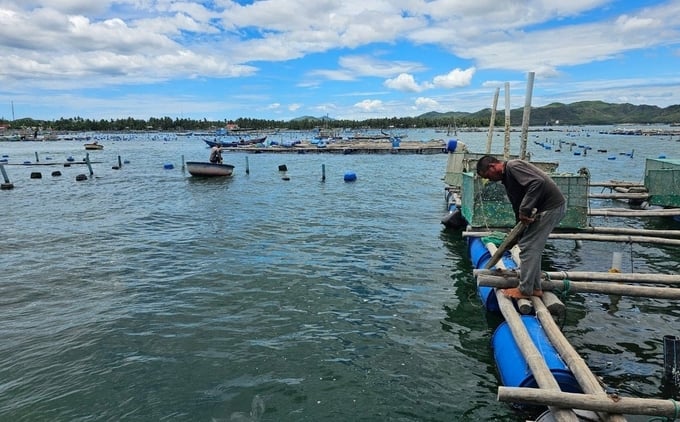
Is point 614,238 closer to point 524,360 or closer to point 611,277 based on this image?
point 611,277

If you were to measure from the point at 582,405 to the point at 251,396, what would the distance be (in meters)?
4.42

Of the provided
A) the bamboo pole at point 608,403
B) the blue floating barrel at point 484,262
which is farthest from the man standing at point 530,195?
the bamboo pole at point 608,403

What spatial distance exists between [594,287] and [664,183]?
491 inches

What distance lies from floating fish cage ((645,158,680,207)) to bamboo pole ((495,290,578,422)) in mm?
13476

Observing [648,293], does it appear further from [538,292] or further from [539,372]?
[539,372]

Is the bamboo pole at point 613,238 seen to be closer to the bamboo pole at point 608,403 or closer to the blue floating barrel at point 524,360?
the blue floating barrel at point 524,360

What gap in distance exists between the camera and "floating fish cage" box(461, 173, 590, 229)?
12578 mm

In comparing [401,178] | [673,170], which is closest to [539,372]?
[673,170]

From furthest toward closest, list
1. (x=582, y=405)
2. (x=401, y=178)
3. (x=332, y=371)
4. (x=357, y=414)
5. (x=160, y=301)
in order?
(x=401, y=178)
(x=160, y=301)
(x=332, y=371)
(x=357, y=414)
(x=582, y=405)

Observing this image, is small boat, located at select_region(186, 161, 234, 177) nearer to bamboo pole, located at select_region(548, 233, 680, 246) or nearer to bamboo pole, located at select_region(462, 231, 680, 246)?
bamboo pole, located at select_region(462, 231, 680, 246)

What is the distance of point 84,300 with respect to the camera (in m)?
11.1

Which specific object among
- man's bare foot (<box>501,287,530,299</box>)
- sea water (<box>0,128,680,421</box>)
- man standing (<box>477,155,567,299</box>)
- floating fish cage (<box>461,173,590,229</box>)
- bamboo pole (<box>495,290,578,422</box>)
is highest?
man standing (<box>477,155,567,299</box>)

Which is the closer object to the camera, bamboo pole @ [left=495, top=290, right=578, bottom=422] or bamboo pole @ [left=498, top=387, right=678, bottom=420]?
bamboo pole @ [left=498, top=387, right=678, bottom=420]

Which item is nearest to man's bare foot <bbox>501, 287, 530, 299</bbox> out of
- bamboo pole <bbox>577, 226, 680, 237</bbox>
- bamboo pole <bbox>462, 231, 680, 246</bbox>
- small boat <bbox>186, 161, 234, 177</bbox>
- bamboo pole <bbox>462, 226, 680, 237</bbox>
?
bamboo pole <bbox>462, 231, 680, 246</bbox>
